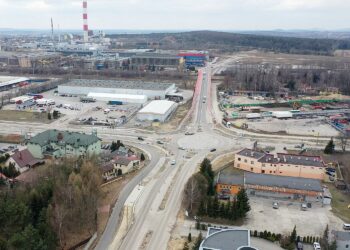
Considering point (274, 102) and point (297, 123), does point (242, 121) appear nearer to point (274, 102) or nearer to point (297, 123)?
point (297, 123)

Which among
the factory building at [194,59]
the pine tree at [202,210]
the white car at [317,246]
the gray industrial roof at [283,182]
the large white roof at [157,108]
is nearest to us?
A: the white car at [317,246]

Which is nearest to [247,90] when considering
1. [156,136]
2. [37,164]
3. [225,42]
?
[156,136]

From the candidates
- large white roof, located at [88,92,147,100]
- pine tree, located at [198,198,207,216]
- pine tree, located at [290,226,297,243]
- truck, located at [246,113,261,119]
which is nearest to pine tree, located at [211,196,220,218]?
pine tree, located at [198,198,207,216]

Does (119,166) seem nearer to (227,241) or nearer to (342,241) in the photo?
(227,241)

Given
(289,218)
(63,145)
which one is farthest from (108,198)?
(289,218)

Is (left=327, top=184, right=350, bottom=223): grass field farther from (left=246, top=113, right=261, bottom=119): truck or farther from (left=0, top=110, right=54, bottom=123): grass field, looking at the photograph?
(left=0, top=110, right=54, bottom=123): grass field

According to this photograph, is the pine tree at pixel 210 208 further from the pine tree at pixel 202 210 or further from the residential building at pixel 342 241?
the residential building at pixel 342 241

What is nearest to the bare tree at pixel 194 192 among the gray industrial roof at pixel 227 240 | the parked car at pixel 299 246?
the gray industrial roof at pixel 227 240
